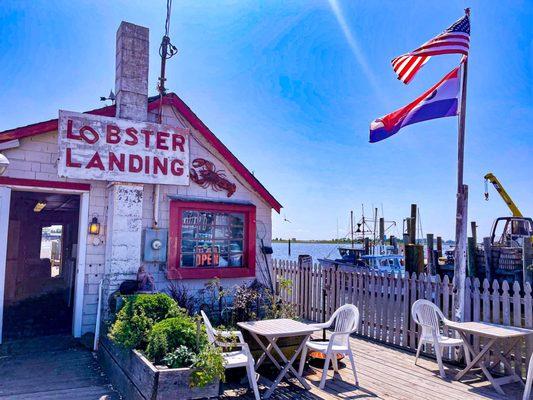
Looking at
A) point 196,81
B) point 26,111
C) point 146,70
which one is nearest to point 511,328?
point 146,70

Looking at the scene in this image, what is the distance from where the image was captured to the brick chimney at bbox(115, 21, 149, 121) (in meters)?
7.74

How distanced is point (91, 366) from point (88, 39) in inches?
265

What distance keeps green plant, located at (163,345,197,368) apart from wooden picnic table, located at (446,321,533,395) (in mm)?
3857

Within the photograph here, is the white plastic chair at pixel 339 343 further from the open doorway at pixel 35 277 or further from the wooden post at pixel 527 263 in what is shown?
the wooden post at pixel 527 263

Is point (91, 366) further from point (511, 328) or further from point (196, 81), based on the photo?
point (196, 81)

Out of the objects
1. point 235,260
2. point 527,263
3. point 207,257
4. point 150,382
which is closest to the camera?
point 150,382

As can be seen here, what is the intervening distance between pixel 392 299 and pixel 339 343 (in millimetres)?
2418

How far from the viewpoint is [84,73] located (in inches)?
377

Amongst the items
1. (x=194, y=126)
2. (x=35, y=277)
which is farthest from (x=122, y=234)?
(x=35, y=277)

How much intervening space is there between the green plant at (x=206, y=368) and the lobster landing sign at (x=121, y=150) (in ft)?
13.7

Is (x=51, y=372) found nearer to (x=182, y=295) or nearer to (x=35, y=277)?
(x=182, y=295)

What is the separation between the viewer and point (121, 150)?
7.57 m

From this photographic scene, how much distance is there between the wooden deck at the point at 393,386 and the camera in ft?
17.3

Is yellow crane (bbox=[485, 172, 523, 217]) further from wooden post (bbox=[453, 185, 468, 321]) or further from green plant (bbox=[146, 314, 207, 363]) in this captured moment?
green plant (bbox=[146, 314, 207, 363])
